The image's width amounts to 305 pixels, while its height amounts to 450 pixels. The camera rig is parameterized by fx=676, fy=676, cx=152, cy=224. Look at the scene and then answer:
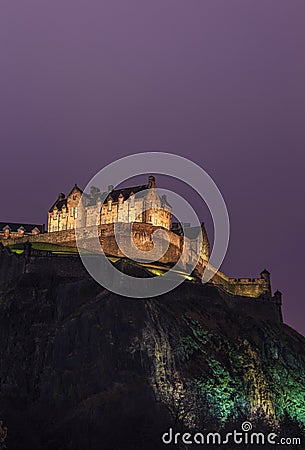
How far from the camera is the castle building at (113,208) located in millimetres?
113500

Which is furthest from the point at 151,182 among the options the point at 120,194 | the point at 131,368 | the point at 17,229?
the point at 131,368

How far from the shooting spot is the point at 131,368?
252 ft

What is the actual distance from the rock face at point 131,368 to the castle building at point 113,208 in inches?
963

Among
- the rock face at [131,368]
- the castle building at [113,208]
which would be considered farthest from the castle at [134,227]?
the rock face at [131,368]

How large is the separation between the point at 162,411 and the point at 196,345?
11595mm

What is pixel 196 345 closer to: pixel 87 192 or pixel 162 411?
pixel 162 411

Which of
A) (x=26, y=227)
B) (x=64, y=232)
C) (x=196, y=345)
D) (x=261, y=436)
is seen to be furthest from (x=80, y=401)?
(x=26, y=227)

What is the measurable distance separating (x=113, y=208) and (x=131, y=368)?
140 ft

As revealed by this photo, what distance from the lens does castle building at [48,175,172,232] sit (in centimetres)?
11350

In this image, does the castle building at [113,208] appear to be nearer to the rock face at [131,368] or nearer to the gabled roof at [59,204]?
the gabled roof at [59,204]

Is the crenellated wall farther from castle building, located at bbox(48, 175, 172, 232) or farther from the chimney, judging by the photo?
the chimney

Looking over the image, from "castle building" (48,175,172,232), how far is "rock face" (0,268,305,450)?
24.5m

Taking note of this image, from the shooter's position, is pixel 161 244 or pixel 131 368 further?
pixel 161 244

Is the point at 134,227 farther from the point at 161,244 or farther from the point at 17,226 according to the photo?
the point at 17,226
